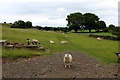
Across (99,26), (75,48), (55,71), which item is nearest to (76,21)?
(99,26)

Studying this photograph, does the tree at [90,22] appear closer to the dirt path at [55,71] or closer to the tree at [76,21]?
the tree at [76,21]

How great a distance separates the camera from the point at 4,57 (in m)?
17.7

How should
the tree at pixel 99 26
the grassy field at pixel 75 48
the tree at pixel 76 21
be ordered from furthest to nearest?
the tree at pixel 99 26
the tree at pixel 76 21
the grassy field at pixel 75 48

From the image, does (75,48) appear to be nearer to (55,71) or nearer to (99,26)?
(55,71)

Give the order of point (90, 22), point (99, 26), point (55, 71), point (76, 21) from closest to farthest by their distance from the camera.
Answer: point (55, 71) → point (76, 21) → point (90, 22) → point (99, 26)

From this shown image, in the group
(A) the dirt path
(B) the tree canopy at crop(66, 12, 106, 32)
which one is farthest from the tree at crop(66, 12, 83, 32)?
(A) the dirt path

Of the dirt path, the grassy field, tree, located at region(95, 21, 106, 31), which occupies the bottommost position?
the dirt path

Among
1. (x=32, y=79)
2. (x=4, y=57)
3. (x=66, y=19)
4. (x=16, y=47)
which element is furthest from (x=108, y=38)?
(x=66, y=19)

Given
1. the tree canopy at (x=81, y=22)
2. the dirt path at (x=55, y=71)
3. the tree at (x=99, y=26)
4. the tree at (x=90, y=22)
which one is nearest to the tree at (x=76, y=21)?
the tree canopy at (x=81, y=22)

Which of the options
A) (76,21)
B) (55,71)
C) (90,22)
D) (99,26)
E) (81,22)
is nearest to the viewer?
(55,71)

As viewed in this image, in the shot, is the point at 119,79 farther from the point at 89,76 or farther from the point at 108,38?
the point at 108,38

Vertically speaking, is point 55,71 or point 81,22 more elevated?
point 81,22

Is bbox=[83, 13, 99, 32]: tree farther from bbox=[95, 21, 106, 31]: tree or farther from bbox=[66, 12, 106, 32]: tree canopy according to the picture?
bbox=[95, 21, 106, 31]: tree

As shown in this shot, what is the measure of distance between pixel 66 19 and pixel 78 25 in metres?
14.6
